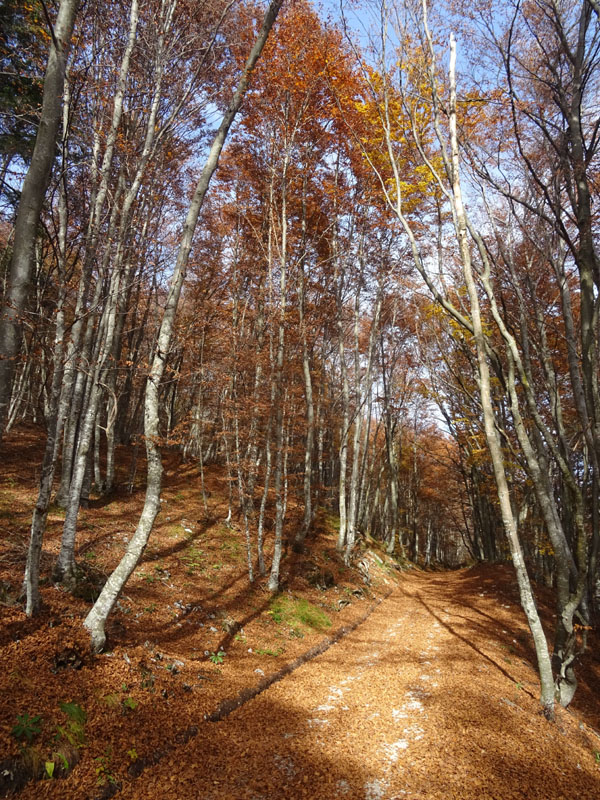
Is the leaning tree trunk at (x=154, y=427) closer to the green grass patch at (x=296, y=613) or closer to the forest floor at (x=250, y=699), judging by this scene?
the forest floor at (x=250, y=699)

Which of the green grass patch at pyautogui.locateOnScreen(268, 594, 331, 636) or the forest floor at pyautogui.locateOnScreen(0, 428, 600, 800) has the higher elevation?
the forest floor at pyautogui.locateOnScreen(0, 428, 600, 800)

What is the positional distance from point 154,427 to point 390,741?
4.46 m

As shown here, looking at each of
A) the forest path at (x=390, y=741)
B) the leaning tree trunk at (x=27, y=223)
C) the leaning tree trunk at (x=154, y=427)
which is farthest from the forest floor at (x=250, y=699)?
the leaning tree trunk at (x=27, y=223)

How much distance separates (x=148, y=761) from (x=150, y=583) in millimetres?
3984

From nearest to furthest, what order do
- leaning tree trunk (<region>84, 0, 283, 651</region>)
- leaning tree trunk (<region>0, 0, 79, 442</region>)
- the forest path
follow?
leaning tree trunk (<region>0, 0, 79, 442</region>) → the forest path → leaning tree trunk (<region>84, 0, 283, 651</region>)

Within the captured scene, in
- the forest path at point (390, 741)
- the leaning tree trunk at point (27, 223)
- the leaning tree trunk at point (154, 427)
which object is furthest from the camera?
the leaning tree trunk at point (154, 427)

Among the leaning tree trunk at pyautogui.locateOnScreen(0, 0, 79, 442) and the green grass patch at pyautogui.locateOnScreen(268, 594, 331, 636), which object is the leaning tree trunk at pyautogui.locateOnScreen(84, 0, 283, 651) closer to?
the leaning tree trunk at pyautogui.locateOnScreen(0, 0, 79, 442)

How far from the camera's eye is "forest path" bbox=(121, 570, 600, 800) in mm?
3379

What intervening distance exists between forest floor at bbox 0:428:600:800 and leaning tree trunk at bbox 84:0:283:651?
0.34 meters

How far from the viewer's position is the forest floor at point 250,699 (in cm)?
328

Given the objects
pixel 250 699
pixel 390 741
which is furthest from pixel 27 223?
pixel 390 741

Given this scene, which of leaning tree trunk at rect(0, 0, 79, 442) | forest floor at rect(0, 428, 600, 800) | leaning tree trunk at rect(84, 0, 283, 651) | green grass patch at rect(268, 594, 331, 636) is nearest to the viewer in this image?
leaning tree trunk at rect(0, 0, 79, 442)

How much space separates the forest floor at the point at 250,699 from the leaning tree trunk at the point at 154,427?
0.34m

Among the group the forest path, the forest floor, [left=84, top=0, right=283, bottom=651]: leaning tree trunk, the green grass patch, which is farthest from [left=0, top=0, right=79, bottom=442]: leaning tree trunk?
the green grass patch
